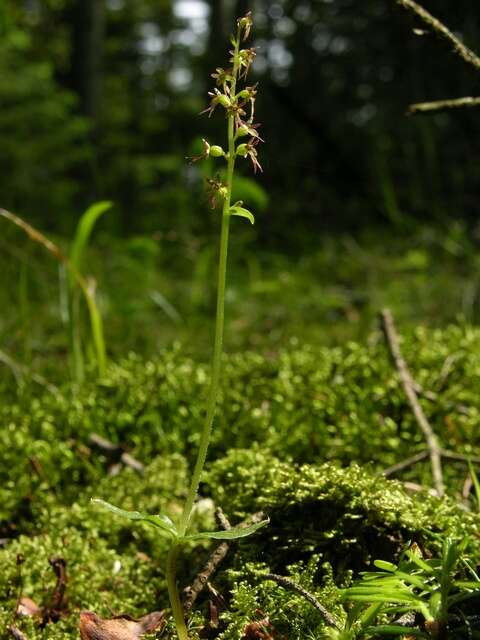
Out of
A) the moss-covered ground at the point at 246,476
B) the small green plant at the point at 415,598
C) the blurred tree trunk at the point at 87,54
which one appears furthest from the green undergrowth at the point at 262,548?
the blurred tree trunk at the point at 87,54

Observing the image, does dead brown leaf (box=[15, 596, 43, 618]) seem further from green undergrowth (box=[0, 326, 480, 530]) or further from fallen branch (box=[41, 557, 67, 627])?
green undergrowth (box=[0, 326, 480, 530])

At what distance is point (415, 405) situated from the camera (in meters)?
1.98

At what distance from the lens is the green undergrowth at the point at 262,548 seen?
4.15 ft

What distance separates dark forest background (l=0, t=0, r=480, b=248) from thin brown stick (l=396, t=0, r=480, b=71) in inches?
114

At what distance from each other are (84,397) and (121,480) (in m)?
0.46

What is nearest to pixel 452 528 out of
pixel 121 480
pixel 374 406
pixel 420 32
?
pixel 374 406

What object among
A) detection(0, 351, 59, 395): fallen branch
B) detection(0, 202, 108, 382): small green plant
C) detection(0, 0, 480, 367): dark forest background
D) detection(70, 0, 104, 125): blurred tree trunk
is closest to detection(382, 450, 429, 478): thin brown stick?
detection(0, 202, 108, 382): small green plant

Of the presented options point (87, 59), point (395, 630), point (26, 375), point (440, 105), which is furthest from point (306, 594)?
point (87, 59)

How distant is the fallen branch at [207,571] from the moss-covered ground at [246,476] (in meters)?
0.03

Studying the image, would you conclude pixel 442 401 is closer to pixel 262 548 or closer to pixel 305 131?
pixel 262 548

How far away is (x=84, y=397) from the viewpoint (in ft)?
7.55

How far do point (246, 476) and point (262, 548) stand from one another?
0.23 meters

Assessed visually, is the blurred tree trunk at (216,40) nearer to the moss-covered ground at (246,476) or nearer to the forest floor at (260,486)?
the forest floor at (260,486)

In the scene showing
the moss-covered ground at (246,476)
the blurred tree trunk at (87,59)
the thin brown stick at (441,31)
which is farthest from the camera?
the blurred tree trunk at (87,59)
